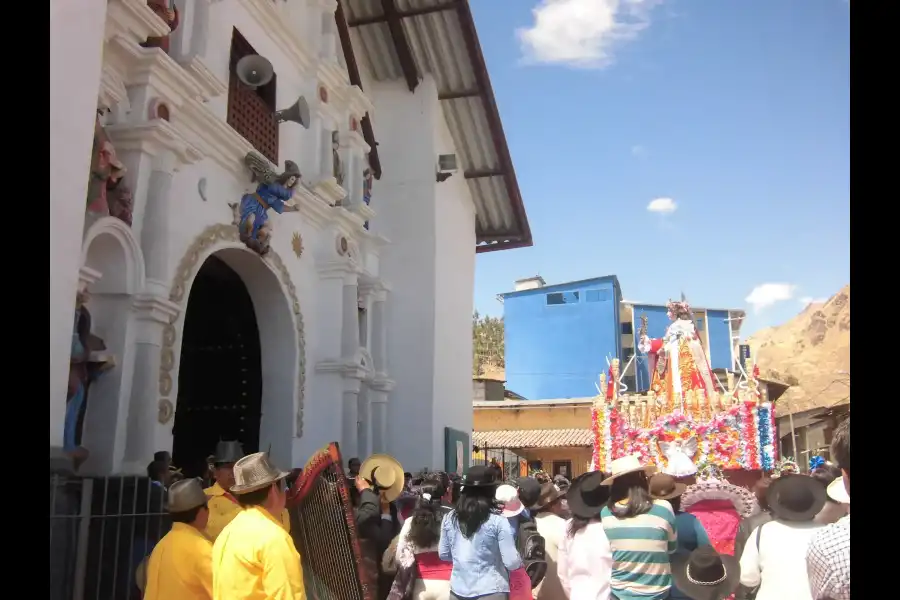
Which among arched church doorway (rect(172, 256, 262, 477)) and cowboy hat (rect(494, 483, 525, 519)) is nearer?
cowboy hat (rect(494, 483, 525, 519))

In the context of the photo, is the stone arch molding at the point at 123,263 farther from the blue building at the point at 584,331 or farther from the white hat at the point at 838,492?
the blue building at the point at 584,331

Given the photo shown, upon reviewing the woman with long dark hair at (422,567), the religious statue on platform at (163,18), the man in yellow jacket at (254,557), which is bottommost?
the woman with long dark hair at (422,567)

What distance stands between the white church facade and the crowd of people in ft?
3.95

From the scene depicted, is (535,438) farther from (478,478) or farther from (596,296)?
(478,478)

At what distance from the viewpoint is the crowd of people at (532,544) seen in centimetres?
312

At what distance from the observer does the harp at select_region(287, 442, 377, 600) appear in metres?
3.78

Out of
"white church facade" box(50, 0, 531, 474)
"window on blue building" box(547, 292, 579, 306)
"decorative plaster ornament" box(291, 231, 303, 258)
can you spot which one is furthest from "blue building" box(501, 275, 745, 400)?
"decorative plaster ornament" box(291, 231, 303, 258)

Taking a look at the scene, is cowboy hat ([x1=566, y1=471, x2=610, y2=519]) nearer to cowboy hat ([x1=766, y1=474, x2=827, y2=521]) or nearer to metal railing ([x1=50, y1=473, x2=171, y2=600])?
cowboy hat ([x1=766, y1=474, x2=827, y2=521])

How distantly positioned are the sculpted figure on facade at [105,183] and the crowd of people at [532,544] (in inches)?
93.8

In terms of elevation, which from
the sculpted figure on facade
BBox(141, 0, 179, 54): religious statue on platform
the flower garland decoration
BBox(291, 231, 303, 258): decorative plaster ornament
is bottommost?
the flower garland decoration

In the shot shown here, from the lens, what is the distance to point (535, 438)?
953 inches

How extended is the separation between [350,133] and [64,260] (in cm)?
796

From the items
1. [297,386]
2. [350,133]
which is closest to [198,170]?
[297,386]

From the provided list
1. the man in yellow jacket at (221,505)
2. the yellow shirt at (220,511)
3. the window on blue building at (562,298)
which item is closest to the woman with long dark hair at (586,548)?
the man in yellow jacket at (221,505)
